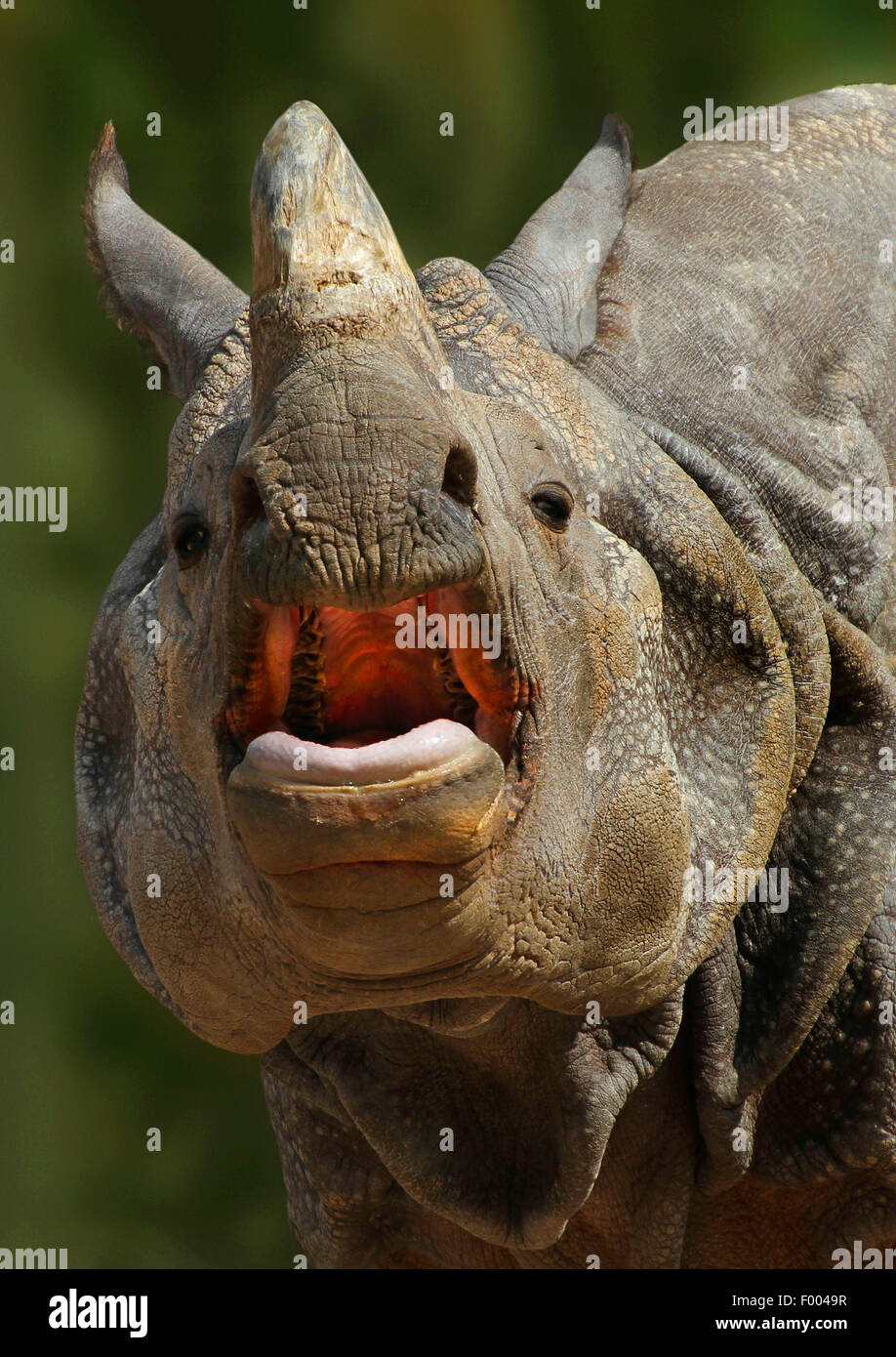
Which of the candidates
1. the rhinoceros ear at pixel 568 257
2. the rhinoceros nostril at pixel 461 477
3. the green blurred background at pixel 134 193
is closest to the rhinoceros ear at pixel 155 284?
the rhinoceros ear at pixel 568 257

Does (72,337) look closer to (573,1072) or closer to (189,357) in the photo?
(189,357)

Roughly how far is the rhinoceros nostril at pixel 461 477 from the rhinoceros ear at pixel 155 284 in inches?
20.0

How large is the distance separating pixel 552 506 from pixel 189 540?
0.98 ft

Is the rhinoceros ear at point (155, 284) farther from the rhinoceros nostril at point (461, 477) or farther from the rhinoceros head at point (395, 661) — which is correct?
the rhinoceros nostril at point (461, 477)

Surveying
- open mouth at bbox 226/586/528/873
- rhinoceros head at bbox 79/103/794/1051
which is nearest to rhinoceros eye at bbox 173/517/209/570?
rhinoceros head at bbox 79/103/794/1051

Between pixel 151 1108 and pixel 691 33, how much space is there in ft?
7.72

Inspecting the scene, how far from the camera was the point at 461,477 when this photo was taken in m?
1.32

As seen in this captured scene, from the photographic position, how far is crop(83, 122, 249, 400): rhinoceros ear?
181 centimetres

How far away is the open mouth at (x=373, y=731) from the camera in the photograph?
1.26m

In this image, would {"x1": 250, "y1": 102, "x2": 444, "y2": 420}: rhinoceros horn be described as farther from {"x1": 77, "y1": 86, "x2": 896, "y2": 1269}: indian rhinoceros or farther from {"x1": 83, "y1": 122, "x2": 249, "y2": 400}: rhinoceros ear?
{"x1": 83, "y1": 122, "x2": 249, "y2": 400}: rhinoceros ear

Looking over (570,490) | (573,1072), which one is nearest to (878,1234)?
(573,1072)

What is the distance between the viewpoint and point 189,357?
179cm

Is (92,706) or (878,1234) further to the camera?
(878,1234)

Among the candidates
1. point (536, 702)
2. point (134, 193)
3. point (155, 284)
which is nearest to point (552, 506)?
point (536, 702)
